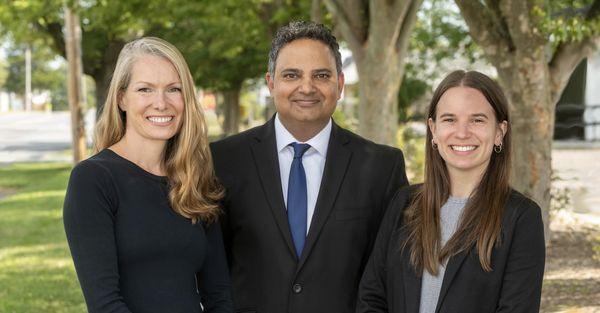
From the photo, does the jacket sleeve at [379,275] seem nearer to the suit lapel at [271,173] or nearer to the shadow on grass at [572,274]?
the suit lapel at [271,173]

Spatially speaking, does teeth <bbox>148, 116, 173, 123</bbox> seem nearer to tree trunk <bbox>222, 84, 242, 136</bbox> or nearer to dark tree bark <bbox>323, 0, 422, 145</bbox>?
dark tree bark <bbox>323, 0, 422, 145</bbox>

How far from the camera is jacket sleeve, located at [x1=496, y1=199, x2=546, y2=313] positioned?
292cm

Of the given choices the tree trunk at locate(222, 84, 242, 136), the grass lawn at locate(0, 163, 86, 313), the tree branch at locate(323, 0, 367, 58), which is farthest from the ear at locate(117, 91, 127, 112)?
the tree trunk at locate(222, 84, 242, 136)

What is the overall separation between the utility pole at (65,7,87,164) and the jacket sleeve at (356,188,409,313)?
1720cm

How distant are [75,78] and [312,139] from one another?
17558 millimetres

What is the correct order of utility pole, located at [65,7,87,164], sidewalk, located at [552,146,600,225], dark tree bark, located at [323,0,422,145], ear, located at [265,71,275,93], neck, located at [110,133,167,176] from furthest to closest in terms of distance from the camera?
1. utility pole, located at [65,7,87,164]
2. sidewalk, located at [552,146,600,225]
3. dark tree bark, located at [323,0,422,145]
4. ear, located at [265,71,275,93]
5. neck, located at [110,133,167,176]

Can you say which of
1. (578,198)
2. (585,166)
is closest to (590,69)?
(585,166)

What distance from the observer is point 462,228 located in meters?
3.04

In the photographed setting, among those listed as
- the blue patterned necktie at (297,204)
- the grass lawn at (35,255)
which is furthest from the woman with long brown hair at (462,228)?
the grass lawn at (35,255)

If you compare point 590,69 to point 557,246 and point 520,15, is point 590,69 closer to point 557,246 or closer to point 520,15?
point 557,246

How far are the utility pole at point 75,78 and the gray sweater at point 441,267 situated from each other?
17326 millimetres

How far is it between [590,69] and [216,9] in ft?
49.8

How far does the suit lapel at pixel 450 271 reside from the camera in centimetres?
299

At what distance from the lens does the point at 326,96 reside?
366 cm
